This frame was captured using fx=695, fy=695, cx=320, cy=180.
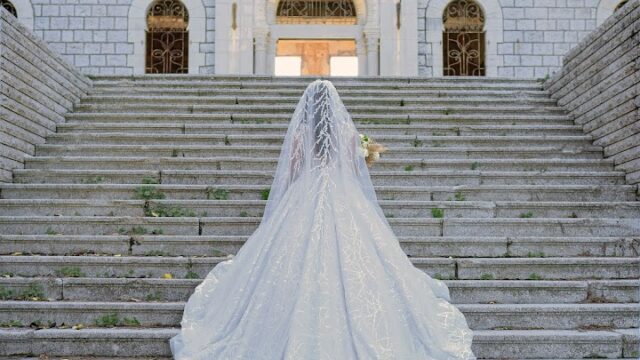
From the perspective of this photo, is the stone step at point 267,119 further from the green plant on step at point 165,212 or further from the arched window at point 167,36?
the arched window at point 167,36

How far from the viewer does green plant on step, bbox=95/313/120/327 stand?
5.46m

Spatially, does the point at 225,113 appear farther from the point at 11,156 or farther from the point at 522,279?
the point at 522,279

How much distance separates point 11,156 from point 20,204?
2.82 ft

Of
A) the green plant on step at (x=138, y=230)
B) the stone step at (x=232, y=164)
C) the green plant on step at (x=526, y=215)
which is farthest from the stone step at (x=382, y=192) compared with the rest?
the green plant on step at (x=138, y=230)

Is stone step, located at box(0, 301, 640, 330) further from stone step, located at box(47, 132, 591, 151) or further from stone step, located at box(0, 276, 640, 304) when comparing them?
stone step, located at box(47, 132, 591, 151)

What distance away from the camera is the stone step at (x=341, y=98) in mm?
9812

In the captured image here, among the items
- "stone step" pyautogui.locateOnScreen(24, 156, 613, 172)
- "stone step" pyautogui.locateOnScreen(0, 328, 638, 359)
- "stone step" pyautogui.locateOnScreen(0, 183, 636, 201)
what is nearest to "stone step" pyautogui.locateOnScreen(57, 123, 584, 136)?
"stone step" pyautogui.locateOnScreen(24, 156, 613, 172)

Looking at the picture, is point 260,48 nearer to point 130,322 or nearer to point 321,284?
point 130,322

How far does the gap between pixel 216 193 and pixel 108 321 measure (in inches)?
87.3

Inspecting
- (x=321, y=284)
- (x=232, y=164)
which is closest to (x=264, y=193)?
(x=232, y=164)

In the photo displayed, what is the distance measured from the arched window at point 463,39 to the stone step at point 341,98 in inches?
231

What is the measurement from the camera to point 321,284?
435 centimetres

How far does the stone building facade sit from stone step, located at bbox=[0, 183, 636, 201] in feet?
27.7

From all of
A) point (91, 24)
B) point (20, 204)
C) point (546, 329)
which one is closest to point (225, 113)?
point (20, 204)
